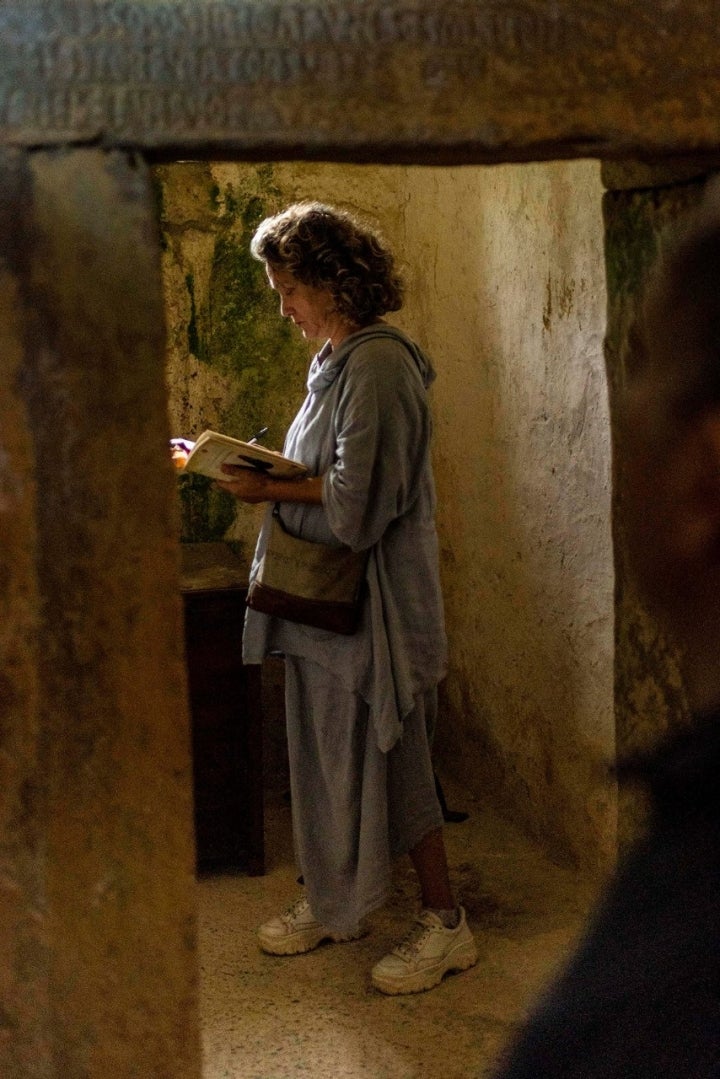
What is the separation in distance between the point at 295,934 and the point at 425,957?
1.11 feet

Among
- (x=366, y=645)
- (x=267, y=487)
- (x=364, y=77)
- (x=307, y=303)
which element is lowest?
(x=366, y=645)

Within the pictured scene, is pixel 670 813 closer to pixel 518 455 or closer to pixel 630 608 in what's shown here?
pixel 630 608

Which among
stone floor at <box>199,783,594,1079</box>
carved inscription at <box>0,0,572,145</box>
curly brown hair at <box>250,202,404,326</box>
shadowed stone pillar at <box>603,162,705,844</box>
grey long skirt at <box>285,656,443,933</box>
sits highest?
carved inscription at <box>0,0,572,145</box>

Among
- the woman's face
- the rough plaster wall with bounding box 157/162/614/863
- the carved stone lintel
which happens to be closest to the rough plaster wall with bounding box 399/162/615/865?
the rough plaster wall with bounding box 157/162/614/863

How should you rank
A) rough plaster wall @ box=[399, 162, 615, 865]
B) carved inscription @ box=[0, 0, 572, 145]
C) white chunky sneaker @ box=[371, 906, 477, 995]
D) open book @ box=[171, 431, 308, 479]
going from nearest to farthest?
1. carved inscription @ box=[0, 0, 572, 145]
2. open book @ box=[171, 431, 308, 479]
3. white chunky sneaker @ box=[371, 906, 477, 995]
4. rough plaster wall @ box=[399, 162, 615, 865]

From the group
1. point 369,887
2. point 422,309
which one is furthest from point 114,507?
point 422,309

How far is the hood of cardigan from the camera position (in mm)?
2725

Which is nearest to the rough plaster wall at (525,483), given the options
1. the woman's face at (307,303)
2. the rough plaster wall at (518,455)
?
the rough plaster wall at (518,455)

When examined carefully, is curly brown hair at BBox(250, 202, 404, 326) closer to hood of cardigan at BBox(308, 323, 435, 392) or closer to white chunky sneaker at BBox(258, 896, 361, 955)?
hood of cardigan at BBox(308, 323, 435, 392)

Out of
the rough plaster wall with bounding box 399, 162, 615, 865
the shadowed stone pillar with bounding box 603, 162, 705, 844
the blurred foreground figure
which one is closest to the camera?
the blurred foreground figure

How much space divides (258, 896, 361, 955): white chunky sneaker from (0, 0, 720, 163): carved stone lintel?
77.5 inches

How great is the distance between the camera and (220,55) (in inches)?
60.9

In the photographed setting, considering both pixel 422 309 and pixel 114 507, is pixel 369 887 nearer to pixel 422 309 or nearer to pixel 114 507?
pixel 114 507

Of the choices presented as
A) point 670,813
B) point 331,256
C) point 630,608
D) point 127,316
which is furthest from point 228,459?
point 670,813
